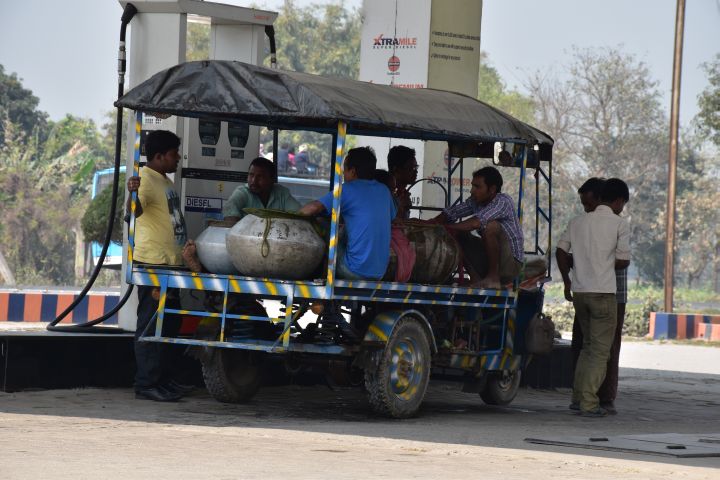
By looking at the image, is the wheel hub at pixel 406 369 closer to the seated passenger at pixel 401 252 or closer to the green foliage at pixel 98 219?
the seated passenger at pixel 401 252

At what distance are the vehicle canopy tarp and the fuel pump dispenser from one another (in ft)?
4.76

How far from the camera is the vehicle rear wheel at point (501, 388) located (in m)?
12.6

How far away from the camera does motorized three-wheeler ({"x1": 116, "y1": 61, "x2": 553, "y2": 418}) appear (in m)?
10.3

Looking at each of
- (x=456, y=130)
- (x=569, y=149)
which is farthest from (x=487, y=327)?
(x=569, y=149)

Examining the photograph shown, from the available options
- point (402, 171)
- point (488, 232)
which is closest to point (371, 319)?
point (488, 232)

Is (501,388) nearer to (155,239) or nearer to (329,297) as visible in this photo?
(329,297)

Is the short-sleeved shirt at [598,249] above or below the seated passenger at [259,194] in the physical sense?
below

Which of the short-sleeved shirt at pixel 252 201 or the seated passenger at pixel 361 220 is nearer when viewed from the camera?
the seated passenger at pixel 361 220

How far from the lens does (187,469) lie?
7234mm

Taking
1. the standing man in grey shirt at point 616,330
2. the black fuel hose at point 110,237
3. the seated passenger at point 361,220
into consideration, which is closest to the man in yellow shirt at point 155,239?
the black fuel hose at point 110,237

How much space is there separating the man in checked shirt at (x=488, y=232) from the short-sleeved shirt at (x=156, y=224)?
221 cm

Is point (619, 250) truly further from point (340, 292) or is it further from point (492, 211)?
point (340, 292)

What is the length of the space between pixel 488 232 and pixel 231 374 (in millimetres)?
2385

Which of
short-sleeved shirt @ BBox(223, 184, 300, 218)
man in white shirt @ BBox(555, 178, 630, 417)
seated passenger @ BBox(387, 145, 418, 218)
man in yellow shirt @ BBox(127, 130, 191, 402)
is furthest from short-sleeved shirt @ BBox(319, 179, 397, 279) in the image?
man in white shirt @ BBox(555, 178, 630, 417)
